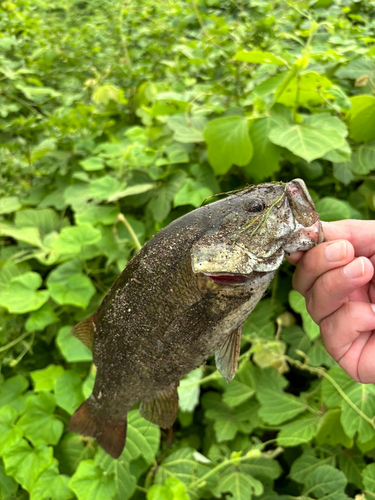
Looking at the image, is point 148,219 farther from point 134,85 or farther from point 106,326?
point 134,85

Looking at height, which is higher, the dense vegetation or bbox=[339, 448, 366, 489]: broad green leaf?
the dense vegetation

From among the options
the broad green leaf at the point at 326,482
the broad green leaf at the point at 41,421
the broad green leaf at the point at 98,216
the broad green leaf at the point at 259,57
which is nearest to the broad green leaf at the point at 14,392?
the broad green leaf at the point at 41,421

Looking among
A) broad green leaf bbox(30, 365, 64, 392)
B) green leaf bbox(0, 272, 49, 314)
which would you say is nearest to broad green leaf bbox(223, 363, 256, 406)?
broad green leaf bbox(30, 365, 64, 392)

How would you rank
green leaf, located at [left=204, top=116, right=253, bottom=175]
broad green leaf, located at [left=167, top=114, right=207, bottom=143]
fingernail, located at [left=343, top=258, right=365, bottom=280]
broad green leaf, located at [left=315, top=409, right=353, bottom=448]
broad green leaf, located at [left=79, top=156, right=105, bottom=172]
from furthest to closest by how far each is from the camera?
broad green leaf, located at [left=79, top=156, right=105, bottom=172]
broad green leaf, located at [left=167, top=114, right=207, bottom=143]
green leaf, located at [left=204, top=116, right=253, bottom=175]
broad green leaf, located at [left=315, top=409, right=353, bottom=448]
fingernail, located at [left=343, top=258, right=365, bottom=280]

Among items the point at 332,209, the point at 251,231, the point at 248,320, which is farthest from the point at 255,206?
the point at 248,320

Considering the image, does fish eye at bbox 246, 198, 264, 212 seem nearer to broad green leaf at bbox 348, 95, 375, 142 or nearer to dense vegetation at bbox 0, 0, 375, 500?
dense vegetation at bbox 0, 0, 375, 500

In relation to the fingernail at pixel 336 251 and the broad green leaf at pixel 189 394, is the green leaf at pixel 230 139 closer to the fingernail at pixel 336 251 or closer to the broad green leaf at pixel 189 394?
the fingernail at pixel 336 251
